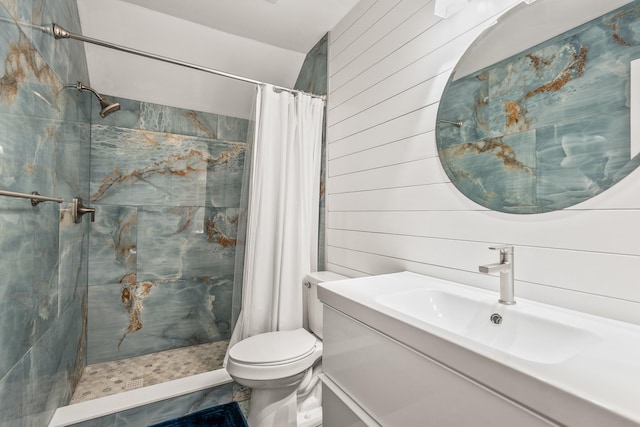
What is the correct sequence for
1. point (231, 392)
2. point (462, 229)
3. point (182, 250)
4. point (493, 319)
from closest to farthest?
point (493, 319)
point (462, 229)
point (231, 392)
point (182, 250)

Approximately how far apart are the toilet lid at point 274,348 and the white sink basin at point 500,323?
77 cm

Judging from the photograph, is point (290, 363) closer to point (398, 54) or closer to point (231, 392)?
point (231, 392)

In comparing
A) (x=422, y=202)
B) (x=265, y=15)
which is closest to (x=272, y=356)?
(x=422, y=202)

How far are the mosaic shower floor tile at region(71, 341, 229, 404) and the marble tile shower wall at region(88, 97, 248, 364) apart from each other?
0.09m

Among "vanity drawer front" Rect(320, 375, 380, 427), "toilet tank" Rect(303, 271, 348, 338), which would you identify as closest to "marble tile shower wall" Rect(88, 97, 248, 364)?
"toilet tank" Rect(303, 271, 348, 338)

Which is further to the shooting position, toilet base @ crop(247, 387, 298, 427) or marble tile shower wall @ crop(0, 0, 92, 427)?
toilet base @ crop(247, 387, 298, 427)

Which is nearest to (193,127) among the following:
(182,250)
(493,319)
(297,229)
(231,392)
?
(182,250)

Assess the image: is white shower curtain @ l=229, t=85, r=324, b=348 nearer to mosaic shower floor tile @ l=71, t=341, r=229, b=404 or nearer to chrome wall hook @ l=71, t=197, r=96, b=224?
mosaic shower floor tile @ l=71, t=341, r=229, b=404

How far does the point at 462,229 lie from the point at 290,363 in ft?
3.35

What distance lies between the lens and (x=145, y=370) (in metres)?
2.15

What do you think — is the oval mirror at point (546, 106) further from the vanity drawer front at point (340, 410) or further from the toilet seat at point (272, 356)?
the toilet seat at point (272, 356)

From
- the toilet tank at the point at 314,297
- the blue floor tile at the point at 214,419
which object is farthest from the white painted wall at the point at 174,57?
the blue floor tile at the point at 214,419

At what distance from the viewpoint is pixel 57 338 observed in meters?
1.45

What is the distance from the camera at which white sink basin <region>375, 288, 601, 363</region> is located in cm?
72
